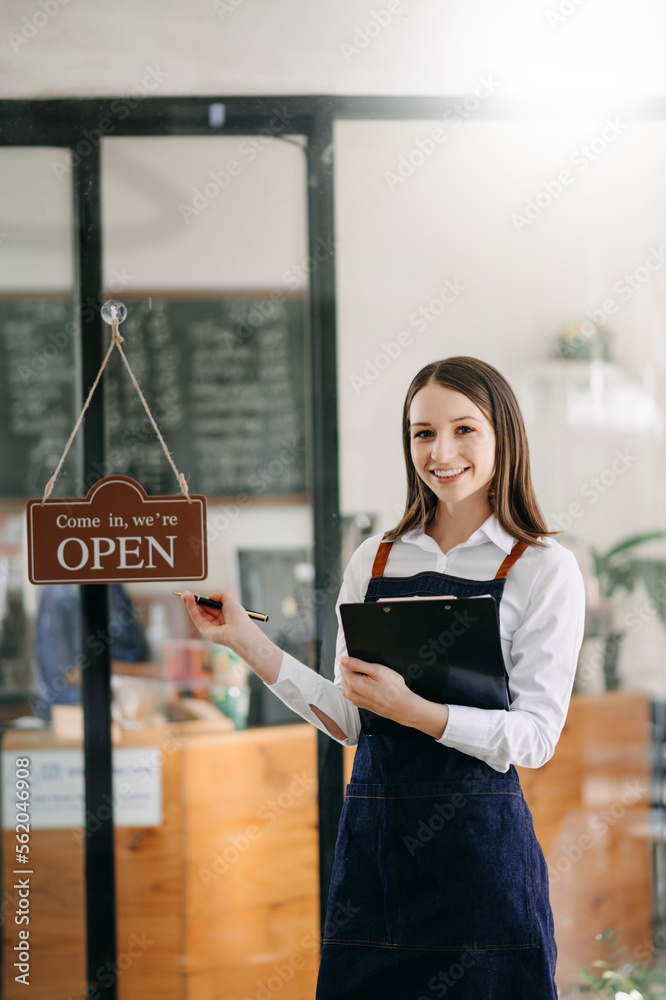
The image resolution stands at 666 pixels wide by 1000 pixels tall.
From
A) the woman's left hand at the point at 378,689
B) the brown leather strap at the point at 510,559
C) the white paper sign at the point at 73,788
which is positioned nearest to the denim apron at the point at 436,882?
the brown leather strap at the point at 510,559

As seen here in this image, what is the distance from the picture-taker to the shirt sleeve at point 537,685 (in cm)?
122

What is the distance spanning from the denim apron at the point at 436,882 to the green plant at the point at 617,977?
67 cm

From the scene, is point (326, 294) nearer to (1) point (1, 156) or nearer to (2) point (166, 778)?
(1) point (1, 156)

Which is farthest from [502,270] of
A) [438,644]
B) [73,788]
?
[73,788]

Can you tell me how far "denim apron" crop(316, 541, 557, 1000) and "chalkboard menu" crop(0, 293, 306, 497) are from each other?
0.63m

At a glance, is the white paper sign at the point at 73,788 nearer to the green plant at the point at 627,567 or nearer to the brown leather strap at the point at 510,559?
the brown leather strap at the point at 510,559

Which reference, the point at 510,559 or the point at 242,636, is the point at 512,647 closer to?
the point at 510,559

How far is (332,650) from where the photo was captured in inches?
69.6

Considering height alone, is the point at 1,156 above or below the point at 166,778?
above

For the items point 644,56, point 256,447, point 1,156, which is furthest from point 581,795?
point 1,156

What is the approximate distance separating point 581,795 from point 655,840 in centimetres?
21

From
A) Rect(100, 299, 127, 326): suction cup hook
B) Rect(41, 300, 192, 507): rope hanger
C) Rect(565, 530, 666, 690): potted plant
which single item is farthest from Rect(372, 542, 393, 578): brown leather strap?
Rect(100, 299, 127, 326): suction cup hook

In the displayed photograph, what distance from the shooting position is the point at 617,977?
6.20 feet

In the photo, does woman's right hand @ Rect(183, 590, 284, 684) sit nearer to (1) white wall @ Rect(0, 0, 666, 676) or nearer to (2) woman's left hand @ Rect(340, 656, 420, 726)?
(2) woman's left hand @ Rect(340, 656, 420, 726)
